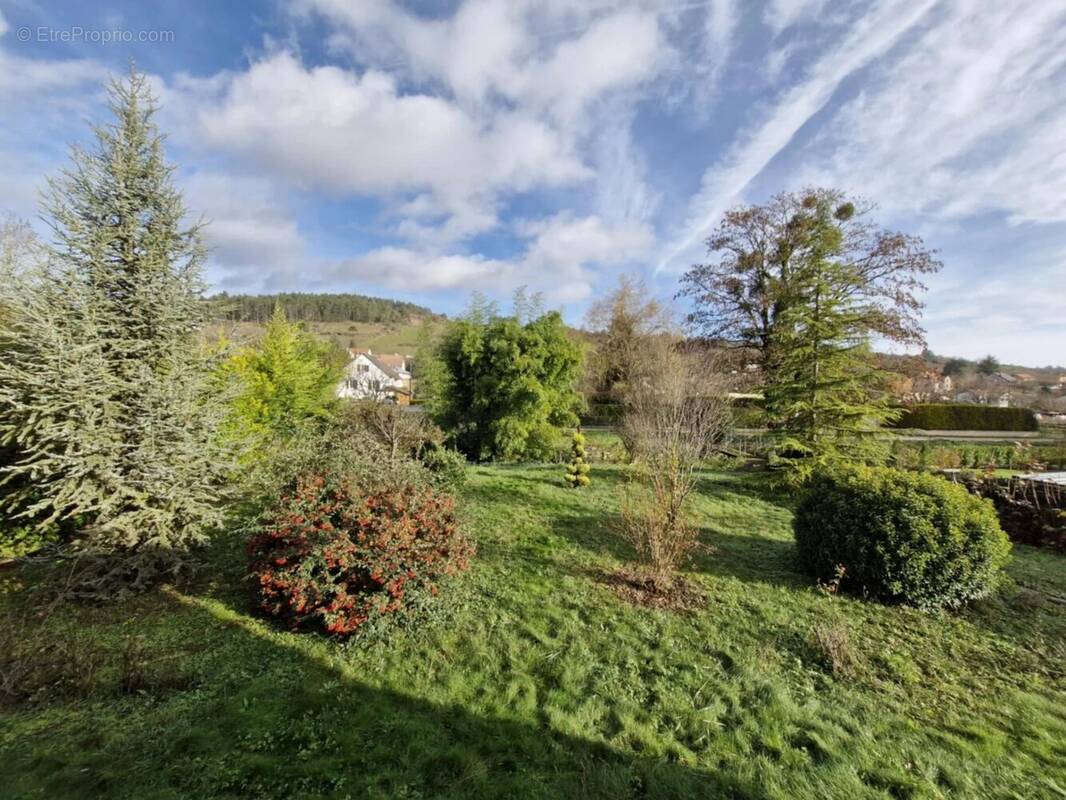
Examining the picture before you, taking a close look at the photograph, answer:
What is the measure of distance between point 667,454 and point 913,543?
288cm

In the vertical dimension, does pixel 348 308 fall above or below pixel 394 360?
above

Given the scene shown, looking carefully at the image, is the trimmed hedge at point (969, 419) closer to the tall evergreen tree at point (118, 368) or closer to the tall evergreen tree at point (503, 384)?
the tall evergreen tree at point (503, 384)

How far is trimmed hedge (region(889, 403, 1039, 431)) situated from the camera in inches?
938

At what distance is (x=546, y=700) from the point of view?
3254mm

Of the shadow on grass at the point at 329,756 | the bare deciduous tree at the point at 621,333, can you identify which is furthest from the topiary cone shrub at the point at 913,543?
the bare deciduous tree at the point at 621,333

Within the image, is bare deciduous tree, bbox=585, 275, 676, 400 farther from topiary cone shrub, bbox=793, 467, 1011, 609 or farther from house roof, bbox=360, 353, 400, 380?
house roof, bbox=360, 353, 400, 380

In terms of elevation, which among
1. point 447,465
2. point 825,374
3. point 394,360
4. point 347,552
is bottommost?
point 347,552

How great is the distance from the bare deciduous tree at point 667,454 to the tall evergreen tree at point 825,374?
1910 millimetres

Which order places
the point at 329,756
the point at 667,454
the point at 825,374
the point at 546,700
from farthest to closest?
the point at 825,374 < the point at 667,454 < the point at 546,700 < the point at 329,756

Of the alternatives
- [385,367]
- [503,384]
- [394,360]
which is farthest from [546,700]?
[394,360]

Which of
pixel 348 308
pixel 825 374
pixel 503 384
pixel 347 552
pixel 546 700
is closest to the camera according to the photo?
pixel 546 700

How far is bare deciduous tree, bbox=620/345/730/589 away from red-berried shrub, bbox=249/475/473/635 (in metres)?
2.34

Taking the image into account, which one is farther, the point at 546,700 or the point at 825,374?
the point at 825,374

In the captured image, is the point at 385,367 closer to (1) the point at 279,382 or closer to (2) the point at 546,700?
(1) the point at 279,382
